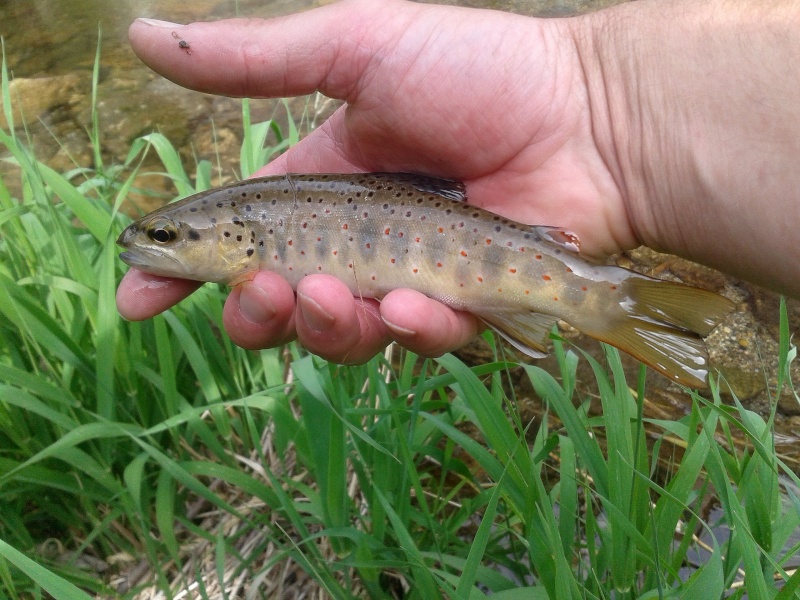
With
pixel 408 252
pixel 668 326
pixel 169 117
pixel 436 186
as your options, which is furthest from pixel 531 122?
pixel 169 117

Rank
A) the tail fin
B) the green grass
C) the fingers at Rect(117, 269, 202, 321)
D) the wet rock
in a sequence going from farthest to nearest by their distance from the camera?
the wet rock
the fingers at Rect(117, 269, 202, 321)
the tail fin
the green grass

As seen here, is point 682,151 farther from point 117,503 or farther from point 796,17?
point 117,503

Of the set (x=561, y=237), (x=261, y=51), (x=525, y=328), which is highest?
(x=261, y=51)

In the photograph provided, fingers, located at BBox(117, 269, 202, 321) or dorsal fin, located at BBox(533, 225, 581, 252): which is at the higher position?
dorsal fin, located at BBox(533, 225, 581, 252)

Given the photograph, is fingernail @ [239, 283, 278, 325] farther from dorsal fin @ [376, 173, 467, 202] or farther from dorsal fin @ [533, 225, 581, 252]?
dorsal fin @ [533, 225, 581, 252]

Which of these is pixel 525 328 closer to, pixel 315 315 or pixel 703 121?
pixel 315 315

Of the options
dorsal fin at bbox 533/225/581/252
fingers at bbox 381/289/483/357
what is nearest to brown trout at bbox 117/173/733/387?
dorsal fin at bbox 533/225/581/252

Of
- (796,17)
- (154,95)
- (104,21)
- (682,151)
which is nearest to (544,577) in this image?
(682,151)
